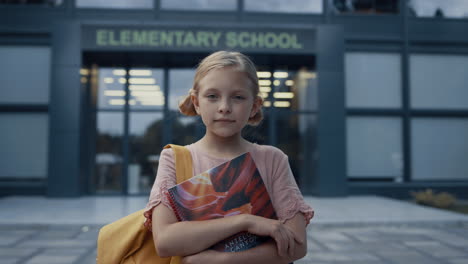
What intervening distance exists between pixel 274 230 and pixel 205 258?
0.23 meters

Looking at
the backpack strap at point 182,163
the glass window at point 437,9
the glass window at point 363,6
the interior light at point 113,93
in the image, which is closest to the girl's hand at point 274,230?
the backpack strap at point 182,163

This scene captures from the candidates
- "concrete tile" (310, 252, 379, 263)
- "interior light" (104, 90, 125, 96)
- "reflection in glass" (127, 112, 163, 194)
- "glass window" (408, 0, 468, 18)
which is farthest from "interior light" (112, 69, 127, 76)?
"glass window" (408, 0, 468, 18)

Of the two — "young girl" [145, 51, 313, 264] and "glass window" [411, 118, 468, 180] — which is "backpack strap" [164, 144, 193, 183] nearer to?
"young girl" [145, 51, 313, 264]

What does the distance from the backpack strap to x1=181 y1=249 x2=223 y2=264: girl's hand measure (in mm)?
254

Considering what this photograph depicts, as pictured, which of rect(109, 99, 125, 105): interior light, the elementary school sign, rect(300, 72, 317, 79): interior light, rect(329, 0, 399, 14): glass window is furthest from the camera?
rect(329, 0, 399, 14): glass window

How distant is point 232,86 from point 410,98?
13.3 m

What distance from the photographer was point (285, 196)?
1.34m

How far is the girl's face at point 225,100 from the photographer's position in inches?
50.6

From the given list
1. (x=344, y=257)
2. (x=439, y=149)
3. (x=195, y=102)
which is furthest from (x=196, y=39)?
(x=195, y=102)

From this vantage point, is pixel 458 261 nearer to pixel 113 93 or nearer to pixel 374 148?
pixel 374 148

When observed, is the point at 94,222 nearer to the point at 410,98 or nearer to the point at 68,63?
the point at 68,63

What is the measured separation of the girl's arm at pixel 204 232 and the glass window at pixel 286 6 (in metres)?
12.6

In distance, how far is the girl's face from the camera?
1284mm

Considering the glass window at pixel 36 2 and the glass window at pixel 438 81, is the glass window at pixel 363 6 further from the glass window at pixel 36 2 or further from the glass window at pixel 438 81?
the glass window at pixel 36 2
